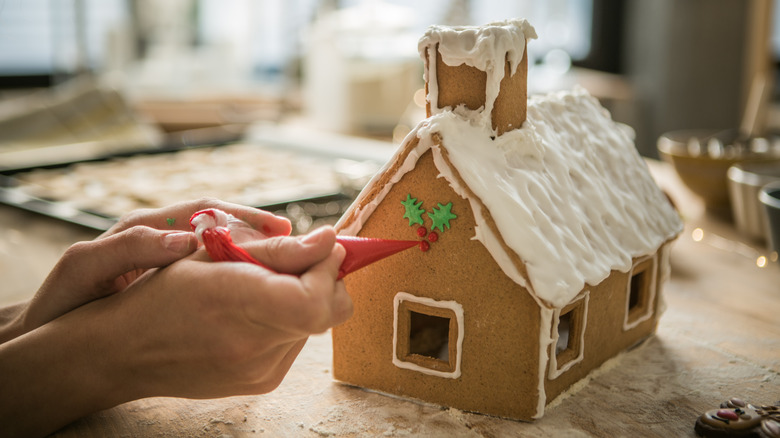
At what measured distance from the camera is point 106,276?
2.98 ft

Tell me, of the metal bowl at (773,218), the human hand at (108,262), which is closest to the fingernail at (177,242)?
the human hand at (108,262)

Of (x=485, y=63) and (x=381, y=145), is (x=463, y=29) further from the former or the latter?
(x=381, y=145)

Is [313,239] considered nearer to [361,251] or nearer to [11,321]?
[361,251]

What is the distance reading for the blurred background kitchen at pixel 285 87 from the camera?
2.16 m

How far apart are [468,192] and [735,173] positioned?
1064 millimetres

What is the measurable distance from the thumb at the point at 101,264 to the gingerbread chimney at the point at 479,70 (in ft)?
1.29

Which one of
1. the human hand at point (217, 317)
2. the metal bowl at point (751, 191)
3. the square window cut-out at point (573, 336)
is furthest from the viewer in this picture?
the metal bowl at point (751, 191)

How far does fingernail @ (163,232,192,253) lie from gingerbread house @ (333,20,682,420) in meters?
0.23

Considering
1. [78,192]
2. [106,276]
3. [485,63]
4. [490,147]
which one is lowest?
[78,192]

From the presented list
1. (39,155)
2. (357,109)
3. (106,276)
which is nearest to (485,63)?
(106,276)

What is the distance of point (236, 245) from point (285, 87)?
394 cm

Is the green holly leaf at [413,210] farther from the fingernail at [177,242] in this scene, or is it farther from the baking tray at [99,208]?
the baking tray at [99,208]

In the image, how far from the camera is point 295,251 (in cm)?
83

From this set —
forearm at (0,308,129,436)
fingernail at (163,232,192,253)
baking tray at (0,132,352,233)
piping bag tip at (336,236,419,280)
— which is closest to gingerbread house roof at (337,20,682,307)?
piping bag tip at (336,236,419,280)
